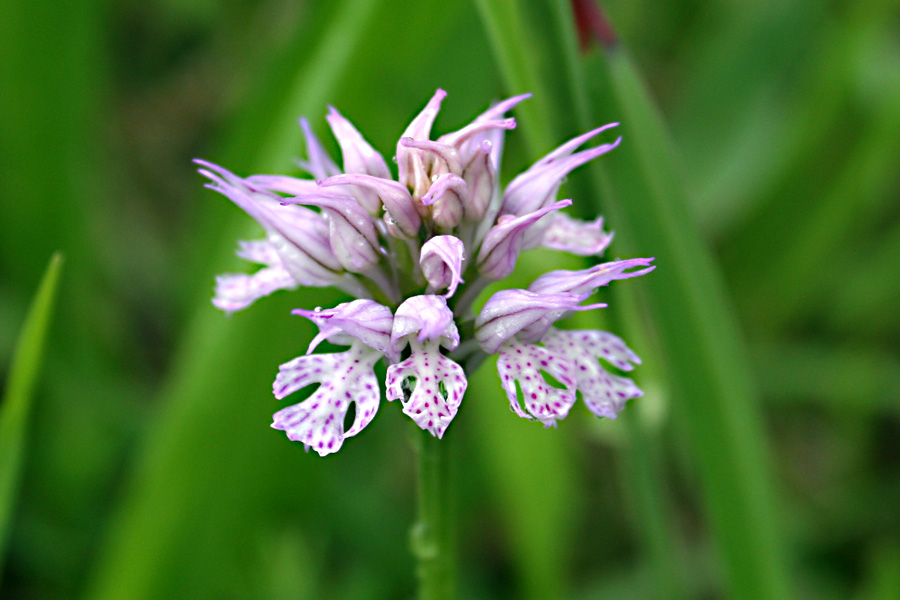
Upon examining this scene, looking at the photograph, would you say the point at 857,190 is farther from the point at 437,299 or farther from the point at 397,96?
the point at 437,299

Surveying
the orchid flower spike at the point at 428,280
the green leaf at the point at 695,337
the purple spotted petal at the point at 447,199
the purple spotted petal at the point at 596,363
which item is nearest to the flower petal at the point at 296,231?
the orchid flower spike at the point at 428,280

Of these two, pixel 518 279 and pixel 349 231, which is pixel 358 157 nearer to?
pixel 349 231

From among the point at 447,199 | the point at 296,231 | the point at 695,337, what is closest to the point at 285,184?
the point at 296,231

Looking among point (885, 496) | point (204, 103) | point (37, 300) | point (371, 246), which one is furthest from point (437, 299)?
point (204, 103)

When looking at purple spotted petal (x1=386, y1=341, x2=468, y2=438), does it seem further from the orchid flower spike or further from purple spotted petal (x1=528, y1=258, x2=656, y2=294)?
purple spotted petal (x1=528, y1=258, x2=656, y2=294)

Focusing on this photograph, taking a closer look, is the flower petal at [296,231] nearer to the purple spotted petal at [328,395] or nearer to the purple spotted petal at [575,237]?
the purple spotted petal at [328,395]

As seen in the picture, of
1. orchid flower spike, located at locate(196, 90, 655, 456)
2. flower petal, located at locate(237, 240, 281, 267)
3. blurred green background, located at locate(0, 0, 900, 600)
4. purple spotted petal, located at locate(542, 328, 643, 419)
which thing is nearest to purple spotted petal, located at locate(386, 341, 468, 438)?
orchid flower spike, located at locate(196, 90, 655, 456)

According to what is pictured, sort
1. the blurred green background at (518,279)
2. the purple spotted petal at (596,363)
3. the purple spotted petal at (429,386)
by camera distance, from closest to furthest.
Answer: the purple spotted petal at (429,386) < the purple spotted petal at (596,363) < the blurred green background at (518,279)
